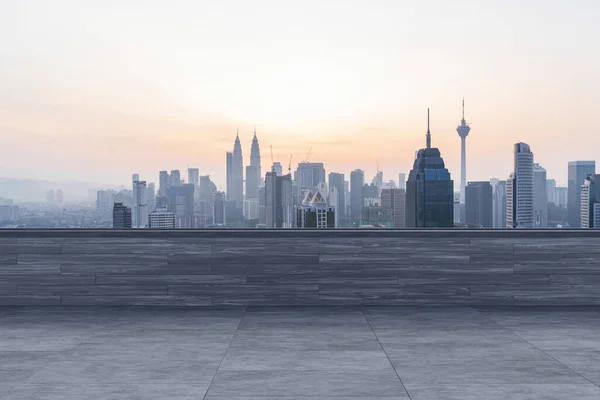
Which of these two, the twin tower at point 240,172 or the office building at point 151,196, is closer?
the office building at point 151,196

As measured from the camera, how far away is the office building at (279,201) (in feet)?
20.0

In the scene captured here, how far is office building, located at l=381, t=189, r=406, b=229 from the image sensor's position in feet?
20.0

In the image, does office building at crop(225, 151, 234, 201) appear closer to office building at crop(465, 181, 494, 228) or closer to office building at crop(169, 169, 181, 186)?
office building at crop(169, 169, 181, 186)

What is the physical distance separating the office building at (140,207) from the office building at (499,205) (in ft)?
10.9

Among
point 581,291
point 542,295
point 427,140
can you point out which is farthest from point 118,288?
point 427,140

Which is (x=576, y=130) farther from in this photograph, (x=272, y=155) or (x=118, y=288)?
(x=118, y=288)

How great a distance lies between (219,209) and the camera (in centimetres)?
687

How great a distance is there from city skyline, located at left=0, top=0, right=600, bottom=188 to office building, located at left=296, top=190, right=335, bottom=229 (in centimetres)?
156

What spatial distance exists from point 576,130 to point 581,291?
321cm

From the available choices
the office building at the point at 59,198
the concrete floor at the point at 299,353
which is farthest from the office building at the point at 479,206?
the office building at the point at 59,198

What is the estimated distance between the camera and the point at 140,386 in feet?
10.5

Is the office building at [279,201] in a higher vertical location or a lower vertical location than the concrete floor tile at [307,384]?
higher

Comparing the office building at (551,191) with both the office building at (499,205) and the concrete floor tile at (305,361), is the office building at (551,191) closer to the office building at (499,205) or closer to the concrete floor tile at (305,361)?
the office building at (499,205)

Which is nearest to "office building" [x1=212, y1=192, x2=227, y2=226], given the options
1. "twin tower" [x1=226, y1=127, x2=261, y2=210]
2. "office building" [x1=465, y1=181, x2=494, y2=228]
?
"twin tower" [x1=226, y1=127, x2=261, y2=210]
